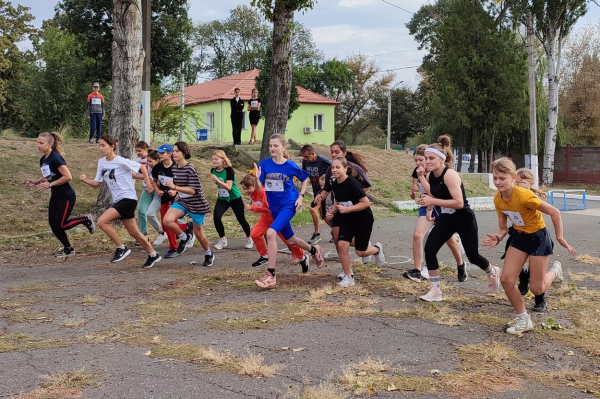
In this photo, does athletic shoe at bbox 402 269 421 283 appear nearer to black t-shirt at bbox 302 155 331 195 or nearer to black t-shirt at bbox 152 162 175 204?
black t-shirt at bbox 302 155 331 195

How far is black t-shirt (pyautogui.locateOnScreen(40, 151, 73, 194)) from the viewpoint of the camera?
30.0ft

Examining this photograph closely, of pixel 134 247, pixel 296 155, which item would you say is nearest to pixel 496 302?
pixel 134 247

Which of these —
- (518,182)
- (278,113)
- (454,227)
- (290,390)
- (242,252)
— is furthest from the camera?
(278,113)

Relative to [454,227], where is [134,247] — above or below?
A: below

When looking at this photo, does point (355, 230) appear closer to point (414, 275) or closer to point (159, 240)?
point (414, 275)

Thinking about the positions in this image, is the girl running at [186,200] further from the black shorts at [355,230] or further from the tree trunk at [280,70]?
the tree trunk at [280,70]

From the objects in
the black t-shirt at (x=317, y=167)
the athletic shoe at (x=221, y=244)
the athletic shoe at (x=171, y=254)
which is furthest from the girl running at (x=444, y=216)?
the athletic shoe at (x=221, y=244)

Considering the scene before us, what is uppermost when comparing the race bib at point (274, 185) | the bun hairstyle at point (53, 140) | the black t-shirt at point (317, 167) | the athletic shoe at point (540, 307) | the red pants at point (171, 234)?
the bun hairstyle at point (53, 140)

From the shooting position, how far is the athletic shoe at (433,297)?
6.66 meters

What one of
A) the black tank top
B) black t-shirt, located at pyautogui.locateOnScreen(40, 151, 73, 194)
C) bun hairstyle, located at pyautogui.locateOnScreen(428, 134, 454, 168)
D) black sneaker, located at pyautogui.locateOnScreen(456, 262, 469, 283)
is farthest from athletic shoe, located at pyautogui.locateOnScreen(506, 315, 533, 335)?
black t-shirt, located at pyautogui.locateOnScreen(40, 151, 73, 194)

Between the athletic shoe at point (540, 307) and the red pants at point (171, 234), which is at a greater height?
the red pants at point (171, 234)

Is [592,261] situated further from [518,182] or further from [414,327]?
[414,327]

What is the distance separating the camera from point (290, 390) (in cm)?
409

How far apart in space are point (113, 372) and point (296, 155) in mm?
16739
